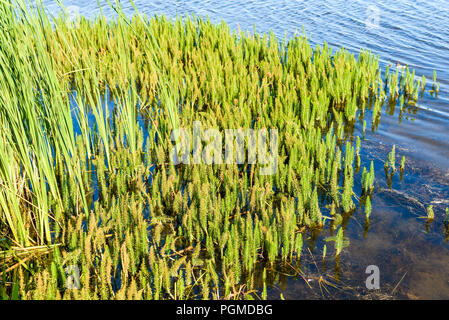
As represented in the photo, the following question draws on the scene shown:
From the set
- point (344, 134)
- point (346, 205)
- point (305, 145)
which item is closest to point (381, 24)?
point (344, 134)

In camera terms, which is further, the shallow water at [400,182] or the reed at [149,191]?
the shallow water at [400,182]

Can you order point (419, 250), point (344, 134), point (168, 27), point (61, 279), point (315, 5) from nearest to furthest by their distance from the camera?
point (61, 279) → point (419, 250) → point (344, 134) → point (168, 27) → point (315, 5)

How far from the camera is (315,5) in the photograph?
1082 centimetres

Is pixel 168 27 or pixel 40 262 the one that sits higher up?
pixel 168 27

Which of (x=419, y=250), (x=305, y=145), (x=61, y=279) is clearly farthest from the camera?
(x=305, y=145)

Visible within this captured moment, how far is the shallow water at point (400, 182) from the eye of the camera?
9.02 ft

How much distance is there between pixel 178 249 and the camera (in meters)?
3.01

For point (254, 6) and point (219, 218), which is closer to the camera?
point (219, 218)

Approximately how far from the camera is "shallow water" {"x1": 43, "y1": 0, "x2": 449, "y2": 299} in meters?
2.75

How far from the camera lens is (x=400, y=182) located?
12.5 feet

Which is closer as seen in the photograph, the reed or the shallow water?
the reed

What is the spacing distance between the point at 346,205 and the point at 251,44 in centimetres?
365
